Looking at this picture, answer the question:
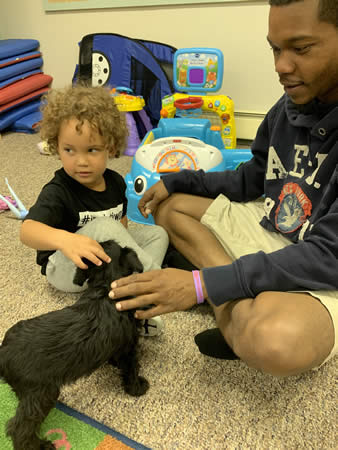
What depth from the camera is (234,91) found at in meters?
2.26

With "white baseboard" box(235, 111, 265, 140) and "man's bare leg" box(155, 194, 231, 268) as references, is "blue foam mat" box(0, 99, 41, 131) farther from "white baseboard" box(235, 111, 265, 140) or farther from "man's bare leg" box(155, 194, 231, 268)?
"man's bare leg" box(155, 194, 231, 268)

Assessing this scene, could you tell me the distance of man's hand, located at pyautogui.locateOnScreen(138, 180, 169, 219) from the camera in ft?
3.81

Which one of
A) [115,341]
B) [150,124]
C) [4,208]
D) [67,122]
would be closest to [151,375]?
[115,341]

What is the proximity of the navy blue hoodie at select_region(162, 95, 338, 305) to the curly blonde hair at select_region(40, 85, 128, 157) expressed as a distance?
0.25 m

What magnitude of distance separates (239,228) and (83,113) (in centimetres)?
54

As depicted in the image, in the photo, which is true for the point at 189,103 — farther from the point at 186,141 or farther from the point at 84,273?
the point at 84,273

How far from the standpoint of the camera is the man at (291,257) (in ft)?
2.14

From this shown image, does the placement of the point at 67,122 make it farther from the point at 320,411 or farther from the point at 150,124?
the point at 150,124

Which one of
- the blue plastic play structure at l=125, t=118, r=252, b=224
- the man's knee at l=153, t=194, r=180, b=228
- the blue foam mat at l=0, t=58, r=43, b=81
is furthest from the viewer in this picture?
the blue foam mat at l=0, t=58, r=43, b=81

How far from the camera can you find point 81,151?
0.96m

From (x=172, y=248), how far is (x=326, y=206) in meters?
0.55

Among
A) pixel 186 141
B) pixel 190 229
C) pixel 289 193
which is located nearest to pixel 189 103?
pixel 186 141

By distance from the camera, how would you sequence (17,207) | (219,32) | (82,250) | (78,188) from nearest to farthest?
(82,250)
(78,188)
(17,207)
(219,32)

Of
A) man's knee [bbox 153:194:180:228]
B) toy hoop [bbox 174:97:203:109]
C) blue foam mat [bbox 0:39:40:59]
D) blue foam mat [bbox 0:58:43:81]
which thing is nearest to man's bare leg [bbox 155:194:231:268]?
man's knee [bbox 153:194:180:228]
